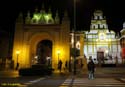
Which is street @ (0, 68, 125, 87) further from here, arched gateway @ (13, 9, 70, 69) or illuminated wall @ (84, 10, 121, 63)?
illuminated wall @ (84, 10, 121, 63)

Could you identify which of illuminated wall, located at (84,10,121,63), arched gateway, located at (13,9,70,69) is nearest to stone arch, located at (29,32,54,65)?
arched gateway, located at (13,9,70,69)

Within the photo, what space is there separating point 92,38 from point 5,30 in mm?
52136

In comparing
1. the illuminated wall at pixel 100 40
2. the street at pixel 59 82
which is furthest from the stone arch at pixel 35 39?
the illuminated wall at pixel 100 40

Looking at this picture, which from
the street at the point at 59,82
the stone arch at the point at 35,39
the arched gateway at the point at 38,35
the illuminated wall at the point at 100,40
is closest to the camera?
the street at the point at 59,82

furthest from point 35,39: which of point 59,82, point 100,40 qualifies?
point 100,40

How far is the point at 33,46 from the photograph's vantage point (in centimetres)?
5503

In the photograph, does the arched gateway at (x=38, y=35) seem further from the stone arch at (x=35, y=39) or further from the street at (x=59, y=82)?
the street at (x=59, y=82)

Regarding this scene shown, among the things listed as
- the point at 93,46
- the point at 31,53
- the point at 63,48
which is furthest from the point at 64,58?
the point at 93,46

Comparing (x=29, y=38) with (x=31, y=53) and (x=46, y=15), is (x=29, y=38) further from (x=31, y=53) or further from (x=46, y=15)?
(x=46, y=15)

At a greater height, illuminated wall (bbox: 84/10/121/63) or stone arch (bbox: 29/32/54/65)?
illuminated wall (bbox: 84/10/121/63)

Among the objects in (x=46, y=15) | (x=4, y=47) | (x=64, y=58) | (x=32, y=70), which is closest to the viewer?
(x=32, y=70)

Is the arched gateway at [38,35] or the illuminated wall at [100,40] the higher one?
the illuminated wall at [100,40]

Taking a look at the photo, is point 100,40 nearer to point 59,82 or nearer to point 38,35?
point 38,35

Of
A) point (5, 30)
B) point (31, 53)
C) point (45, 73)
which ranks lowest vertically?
point (45, 73)
